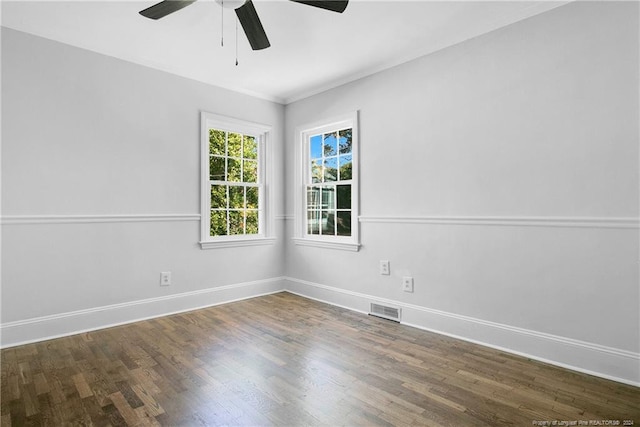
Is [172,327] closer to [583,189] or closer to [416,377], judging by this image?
[416,377]

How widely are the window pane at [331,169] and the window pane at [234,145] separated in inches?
43.6

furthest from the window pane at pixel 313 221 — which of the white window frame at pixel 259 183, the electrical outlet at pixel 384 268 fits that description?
the electrical outlet at pixel 384 268

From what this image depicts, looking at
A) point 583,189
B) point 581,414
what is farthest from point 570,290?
point 581,414

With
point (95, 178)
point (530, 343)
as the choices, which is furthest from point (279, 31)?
point (530, 343)

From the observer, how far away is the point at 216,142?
4105 millimetres

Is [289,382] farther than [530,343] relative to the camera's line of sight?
No

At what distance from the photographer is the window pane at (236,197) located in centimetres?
424

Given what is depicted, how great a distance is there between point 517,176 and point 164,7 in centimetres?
273

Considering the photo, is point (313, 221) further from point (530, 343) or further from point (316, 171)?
point (530, 343)

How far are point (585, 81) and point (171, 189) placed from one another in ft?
12.1

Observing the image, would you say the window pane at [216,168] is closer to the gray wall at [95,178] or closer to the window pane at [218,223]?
the gray wall at [95,178]

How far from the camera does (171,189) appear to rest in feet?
12.0

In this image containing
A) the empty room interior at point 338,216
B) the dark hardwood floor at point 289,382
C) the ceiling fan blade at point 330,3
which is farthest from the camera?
the empty room interior at point 338,216

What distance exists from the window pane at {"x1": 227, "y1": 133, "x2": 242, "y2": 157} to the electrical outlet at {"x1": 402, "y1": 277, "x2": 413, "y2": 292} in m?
2.51
